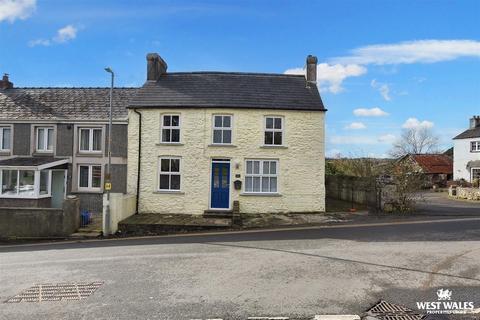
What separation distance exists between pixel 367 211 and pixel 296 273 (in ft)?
45.0

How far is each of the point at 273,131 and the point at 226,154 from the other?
2844 millimetres

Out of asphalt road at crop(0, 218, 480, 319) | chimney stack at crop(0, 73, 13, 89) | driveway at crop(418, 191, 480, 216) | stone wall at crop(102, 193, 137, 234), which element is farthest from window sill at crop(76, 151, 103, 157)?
driveway at crop(418, 191, 480, 216)

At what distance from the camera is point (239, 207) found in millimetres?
20656

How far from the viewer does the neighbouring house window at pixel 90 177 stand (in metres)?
22.7

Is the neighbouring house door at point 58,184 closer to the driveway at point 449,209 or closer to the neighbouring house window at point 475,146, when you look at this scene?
the driveway at point 449,209

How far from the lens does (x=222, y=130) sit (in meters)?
21.5

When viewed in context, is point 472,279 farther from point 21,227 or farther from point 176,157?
point 21,227

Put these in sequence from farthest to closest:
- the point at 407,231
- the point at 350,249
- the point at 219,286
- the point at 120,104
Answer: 1. the point at 120,104
2. the point at 407,231
3. the point at 350,249
4. the point at 219,286

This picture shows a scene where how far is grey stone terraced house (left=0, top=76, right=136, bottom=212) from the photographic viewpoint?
21.7 metres

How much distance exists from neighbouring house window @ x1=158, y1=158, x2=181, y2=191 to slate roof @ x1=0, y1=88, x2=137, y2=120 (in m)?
3.90

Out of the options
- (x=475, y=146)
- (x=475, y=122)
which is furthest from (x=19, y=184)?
(x=475, y=122)

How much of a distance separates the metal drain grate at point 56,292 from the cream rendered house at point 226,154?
1278cm

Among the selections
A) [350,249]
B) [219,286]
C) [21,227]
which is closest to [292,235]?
[350,249]

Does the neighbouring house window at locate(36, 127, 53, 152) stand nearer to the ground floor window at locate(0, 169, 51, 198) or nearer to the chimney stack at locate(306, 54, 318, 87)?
the ground floor window at locate(0, 169, 51, 198)
